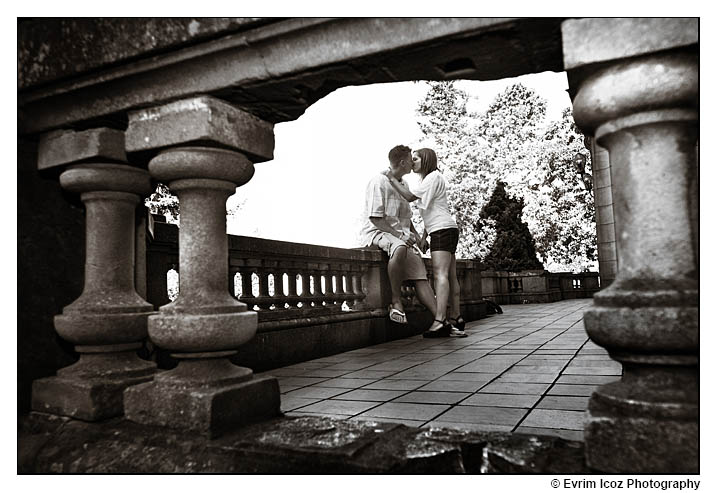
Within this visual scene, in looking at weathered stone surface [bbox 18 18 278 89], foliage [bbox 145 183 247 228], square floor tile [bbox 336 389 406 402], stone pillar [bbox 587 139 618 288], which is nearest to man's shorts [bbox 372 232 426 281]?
square floor tile [bbox 336 389 406 402]

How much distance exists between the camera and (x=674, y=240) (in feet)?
4.79

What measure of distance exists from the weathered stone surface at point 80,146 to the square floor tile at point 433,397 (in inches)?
72.9

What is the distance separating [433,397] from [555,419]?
2.25 feet

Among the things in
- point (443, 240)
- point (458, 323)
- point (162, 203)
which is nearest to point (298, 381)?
point (443, 240)

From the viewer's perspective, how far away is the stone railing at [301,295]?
11.4 ft

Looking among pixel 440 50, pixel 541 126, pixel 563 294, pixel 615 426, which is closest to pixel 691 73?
pixel 440 50

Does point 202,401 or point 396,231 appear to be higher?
point 396,231

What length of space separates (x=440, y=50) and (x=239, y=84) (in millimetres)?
796

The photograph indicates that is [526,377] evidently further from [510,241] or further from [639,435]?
[510,241]

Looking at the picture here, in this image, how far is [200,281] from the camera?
2.17 metres

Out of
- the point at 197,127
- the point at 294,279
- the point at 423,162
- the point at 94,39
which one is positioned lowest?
the point at 294,279

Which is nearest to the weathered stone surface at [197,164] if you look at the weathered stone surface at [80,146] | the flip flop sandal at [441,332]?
the weathered stone surface at [80,146]

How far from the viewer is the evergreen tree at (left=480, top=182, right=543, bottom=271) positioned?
17.2m

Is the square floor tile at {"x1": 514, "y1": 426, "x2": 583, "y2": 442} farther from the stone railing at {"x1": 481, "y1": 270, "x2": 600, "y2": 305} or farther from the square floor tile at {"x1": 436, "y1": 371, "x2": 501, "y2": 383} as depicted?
the stone railing at {"x1": 481, "y1": 270, "x2": 600, "y2": 305}
